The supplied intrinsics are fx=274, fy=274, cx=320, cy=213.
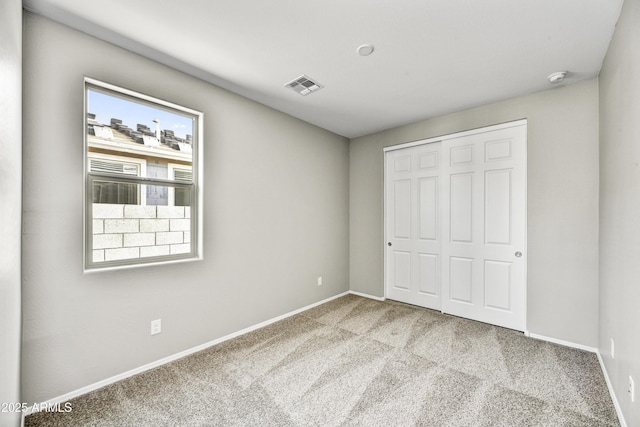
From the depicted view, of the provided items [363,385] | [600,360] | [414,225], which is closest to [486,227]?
[414,225]

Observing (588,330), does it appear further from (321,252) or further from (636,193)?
(321,252)

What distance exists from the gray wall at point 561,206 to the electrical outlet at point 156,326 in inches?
143

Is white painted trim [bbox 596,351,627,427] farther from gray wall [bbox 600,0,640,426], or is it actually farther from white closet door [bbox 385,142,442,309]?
white closet door [bbox 385,142,442,309]

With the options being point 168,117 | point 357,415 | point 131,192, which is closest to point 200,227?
point 131,192

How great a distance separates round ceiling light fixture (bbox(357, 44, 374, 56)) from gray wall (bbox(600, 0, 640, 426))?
1472 mm

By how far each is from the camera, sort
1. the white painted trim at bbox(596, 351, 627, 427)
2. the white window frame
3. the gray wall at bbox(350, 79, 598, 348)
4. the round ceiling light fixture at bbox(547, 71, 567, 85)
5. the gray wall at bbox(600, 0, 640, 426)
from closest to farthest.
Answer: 1. the gray wall at bbox(600, 0, 640, 426)
2. the white painted trim at bbox(596, 351, 627, 427)
3. the white window frame
4. the round ceiling light fixture at bbox(547, 71, 567, 85)
5. the gray wall at bbox(350, 79, 598, 348)

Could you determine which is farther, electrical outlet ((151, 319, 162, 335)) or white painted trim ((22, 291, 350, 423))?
electrical outlet ((151, 319, 162, 335))

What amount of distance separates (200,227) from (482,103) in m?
3.38

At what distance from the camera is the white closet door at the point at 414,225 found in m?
3.68

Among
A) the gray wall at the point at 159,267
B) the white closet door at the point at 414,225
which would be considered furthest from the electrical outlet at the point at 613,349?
the gray wall at the point at 159,267

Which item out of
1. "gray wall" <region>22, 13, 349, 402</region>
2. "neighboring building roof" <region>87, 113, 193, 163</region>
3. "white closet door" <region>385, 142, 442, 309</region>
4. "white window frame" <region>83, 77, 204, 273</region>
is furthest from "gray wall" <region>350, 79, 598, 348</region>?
"neighboring building roof" <region>87, 113, 193, 163</region>

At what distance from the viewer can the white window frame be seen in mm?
2020

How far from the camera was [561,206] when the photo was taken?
272cm

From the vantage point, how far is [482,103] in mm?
3168
